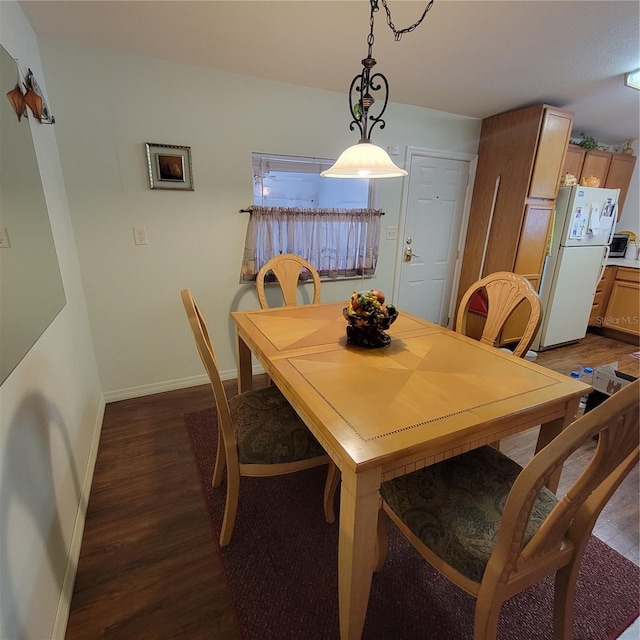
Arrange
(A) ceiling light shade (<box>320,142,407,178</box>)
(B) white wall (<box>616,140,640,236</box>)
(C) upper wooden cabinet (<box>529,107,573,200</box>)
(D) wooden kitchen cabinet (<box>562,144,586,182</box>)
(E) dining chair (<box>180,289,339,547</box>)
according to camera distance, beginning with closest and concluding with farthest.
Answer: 1. (E) dining chair (<box>180,289,339,547</box>)
2. (A) ceiling light shade (<box>320,142,407,178</box>)
3. (C) upper wooden cabinet (<box>529,107,573,200</box>)
4. (D) wooden kitchen cabinet (<box>562,144,586,182</box>)
5. (B) white wall (<box>616,140,640,236</box>)

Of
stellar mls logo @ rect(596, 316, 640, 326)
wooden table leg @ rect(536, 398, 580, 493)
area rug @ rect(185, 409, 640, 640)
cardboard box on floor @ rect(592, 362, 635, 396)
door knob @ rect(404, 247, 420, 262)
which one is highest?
door knob @ rect(404, 247, 420, 262)

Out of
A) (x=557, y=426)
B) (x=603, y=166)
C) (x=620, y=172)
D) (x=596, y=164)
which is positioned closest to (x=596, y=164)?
(x=596, y=164)

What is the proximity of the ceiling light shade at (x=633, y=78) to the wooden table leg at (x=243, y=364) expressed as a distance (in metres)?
3.05

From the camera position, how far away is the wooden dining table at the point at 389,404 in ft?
2.81

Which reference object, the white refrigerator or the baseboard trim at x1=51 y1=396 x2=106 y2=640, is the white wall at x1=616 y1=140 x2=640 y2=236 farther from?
the baseboard trim at x1=51 y1=396 x2=106 y2=640

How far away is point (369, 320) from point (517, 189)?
2.50m

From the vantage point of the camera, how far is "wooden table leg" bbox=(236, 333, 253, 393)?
1862 mm

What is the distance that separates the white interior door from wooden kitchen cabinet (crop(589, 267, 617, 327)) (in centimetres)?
181

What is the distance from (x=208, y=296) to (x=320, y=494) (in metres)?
1.62

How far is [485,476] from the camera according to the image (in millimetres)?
1093

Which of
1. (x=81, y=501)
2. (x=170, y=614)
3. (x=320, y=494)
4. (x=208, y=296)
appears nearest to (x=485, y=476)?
(x=320, y=494)

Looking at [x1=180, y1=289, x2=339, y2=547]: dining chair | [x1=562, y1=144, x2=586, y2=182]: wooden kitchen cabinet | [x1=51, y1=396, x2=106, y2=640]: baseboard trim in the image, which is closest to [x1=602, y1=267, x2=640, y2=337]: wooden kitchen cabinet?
[x1=562, y1=144, x2=586, y2=182]: wooden kitchen cabinet

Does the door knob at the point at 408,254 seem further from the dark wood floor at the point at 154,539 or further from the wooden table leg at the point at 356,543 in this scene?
the wooden table leg at the point at 356,543

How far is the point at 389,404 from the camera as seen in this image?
40.2 inches
